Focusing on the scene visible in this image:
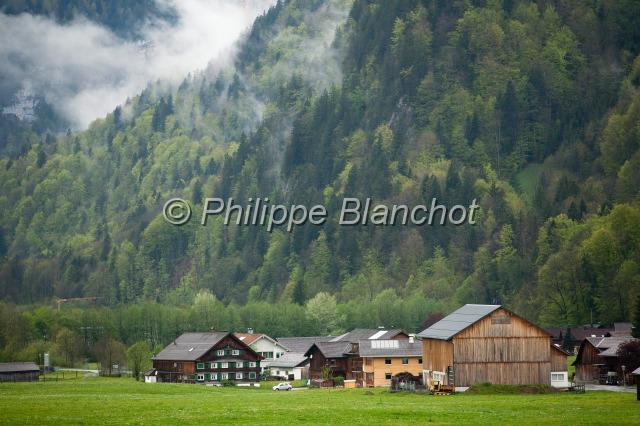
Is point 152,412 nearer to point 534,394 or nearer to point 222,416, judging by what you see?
point 222,416

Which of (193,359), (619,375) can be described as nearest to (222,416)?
(619,375)

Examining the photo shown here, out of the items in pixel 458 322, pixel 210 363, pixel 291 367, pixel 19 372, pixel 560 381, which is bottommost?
pixel 560 381

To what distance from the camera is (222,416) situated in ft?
242

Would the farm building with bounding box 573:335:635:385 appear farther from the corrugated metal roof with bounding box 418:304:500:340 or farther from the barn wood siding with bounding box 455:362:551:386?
the corrugated metal roof with bounding box 418:304:500:340

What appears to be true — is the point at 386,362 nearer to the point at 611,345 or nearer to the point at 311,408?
the point at 611,345

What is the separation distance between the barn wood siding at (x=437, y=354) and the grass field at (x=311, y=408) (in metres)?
5.57

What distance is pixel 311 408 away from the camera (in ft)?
266

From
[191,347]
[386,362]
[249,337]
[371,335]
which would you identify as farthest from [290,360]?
[386,362]

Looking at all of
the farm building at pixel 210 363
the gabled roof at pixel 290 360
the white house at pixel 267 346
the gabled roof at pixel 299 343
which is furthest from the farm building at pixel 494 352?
the white house at pixel 267 346

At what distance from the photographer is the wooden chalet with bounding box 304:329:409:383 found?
129m

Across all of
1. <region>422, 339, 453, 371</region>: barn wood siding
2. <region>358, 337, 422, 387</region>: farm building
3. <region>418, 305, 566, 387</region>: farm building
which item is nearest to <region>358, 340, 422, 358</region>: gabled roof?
<region>358, 337, 422, 387</region>: farm building

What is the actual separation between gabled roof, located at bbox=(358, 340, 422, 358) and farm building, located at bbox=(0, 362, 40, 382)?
38283 mm

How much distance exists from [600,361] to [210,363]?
154ft

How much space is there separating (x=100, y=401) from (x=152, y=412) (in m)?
13.1
